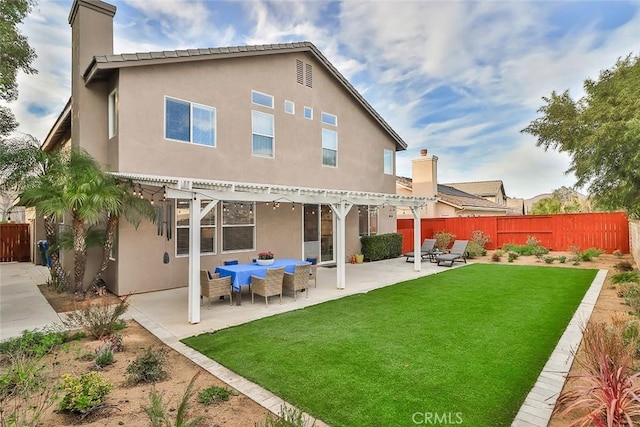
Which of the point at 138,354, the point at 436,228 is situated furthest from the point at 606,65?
the point at 138,354

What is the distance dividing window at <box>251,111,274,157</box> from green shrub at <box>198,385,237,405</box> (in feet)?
29.2

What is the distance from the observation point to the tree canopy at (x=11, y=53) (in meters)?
7.53

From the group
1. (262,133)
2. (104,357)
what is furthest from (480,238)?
(104,357)

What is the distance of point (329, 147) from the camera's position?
14609 millimetres

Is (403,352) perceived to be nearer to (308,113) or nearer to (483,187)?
(308,113)

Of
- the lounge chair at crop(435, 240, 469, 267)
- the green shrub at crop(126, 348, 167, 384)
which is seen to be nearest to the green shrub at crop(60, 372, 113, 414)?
the green shrub at crop(126, 348, 167, 384)

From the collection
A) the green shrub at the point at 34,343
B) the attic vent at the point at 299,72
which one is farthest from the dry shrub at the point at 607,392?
the attic vent at the point at 299,72

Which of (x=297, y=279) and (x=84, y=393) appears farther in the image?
(x=297, y=279)

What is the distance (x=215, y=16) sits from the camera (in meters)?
12.4

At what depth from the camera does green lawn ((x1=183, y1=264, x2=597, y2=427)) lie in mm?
3764

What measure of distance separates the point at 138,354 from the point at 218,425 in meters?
2.67

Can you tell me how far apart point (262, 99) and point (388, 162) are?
8.17m

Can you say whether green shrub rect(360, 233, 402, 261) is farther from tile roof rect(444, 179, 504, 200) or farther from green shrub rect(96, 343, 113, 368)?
tile roof rect(444, 179, 504, 200)

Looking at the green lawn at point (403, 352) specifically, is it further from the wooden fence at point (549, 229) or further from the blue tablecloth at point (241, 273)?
the wooden fence at point (549, 229)
